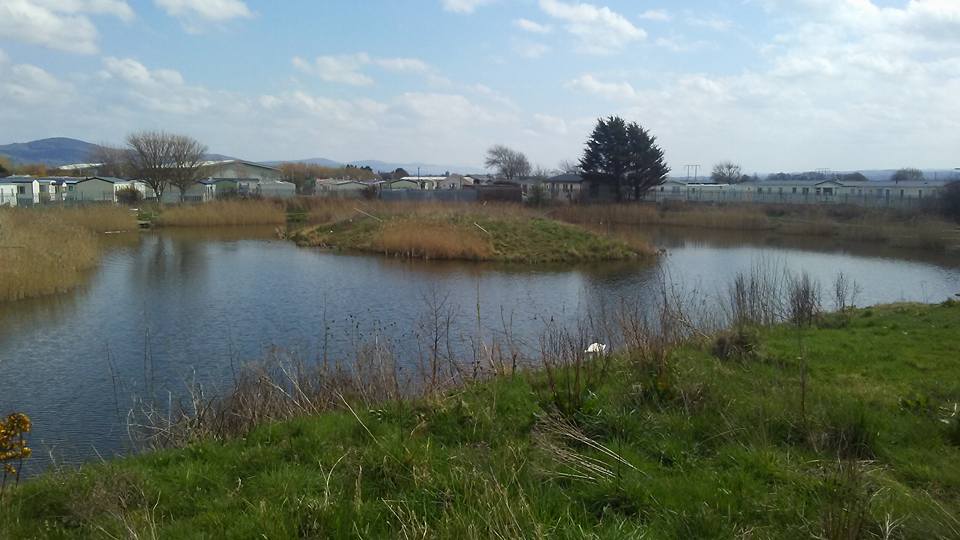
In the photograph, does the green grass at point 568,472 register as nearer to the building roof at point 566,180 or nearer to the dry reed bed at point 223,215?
the dry reed bed at point 223,215

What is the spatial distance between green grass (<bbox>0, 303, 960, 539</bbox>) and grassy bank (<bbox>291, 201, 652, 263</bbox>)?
22.9 meters

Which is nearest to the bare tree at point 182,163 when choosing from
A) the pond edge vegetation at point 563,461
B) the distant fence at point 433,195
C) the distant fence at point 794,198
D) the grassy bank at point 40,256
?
the distant fence at point 433,195

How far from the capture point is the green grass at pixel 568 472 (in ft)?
12.3

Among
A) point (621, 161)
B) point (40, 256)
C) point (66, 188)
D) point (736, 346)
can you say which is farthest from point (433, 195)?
point (736, 346)

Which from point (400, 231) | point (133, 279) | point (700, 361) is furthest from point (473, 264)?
point (700, 361)

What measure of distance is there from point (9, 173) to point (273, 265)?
68.2 metres

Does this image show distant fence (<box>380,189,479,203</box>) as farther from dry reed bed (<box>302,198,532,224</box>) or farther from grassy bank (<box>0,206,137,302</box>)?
grassy bank (<box>0,206,137,302</box>)

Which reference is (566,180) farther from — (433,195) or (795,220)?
(795,220)

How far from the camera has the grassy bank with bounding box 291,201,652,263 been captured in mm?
29736

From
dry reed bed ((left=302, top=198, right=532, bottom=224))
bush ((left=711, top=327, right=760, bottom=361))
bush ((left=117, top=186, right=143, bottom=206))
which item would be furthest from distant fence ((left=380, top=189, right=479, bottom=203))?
bush ((left=711, top=327, right=760, bottom=361))

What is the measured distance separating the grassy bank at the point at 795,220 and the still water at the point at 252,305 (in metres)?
3.61

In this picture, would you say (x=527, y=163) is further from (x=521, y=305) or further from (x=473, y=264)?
(x=521, y=305)

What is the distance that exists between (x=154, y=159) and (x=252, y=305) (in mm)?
43583

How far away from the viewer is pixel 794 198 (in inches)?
2295
